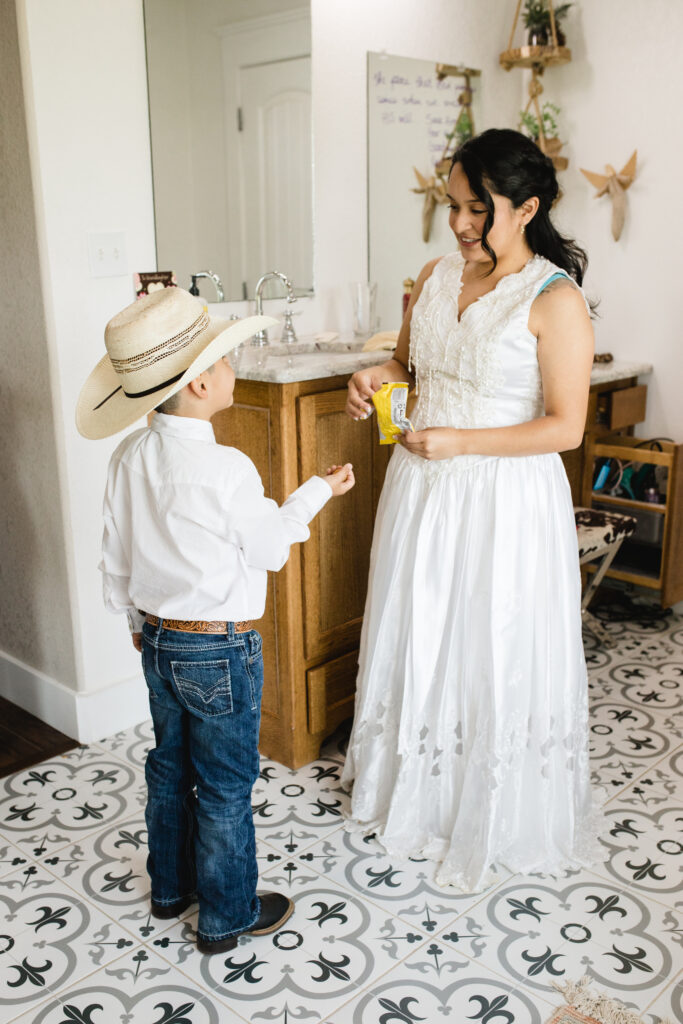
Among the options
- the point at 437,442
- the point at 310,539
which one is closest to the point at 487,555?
the point at 437,442

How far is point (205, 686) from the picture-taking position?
171 centimetres

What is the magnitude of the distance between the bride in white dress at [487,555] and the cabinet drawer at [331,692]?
0.32m

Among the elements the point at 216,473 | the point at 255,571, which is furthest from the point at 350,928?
the point at 216,473

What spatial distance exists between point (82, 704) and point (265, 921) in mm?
999

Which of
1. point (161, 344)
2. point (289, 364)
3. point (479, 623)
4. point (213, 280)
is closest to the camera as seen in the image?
point (161, 344)

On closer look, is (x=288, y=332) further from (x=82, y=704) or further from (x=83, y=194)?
(x=82, y=704)

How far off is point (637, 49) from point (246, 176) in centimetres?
152

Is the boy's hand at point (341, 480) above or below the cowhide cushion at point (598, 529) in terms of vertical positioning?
above

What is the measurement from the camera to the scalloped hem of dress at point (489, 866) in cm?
206

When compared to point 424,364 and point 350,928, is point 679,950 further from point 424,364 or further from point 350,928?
point 424,364

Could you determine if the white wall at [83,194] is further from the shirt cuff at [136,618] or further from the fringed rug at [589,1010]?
the fringed rug at [589,1010]

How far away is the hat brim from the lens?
156 centimetres

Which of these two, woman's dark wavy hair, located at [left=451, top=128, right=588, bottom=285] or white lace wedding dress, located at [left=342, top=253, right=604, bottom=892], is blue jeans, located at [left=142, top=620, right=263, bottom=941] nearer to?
white lace wedding dress, located at [left=342, top=253, right=604, bottom=892]

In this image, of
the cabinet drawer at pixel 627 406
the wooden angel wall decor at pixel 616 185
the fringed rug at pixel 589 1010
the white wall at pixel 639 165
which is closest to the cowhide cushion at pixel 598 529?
the cabinet drawer at pixel 627 406
